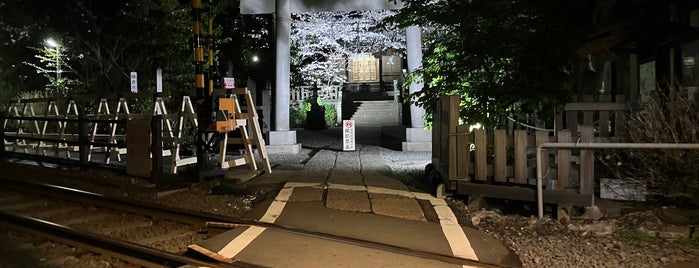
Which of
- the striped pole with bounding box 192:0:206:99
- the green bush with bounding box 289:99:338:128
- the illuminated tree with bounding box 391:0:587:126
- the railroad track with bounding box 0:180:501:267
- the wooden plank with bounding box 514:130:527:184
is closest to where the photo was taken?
the railroad track with bounding box 0:180:501:267

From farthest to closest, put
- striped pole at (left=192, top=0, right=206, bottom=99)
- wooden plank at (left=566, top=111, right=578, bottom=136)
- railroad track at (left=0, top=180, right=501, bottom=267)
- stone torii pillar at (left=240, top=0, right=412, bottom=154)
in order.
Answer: stone torii pillar at (left=240, top=0, right=412, bottom=154) → striped pole at (left=192, top=0, right=206, bottom=99) → wooden plank at (left=566, top=111, right=578, bottom=136) → railroad track at (left=0, top=180, right=501, bottom=267)

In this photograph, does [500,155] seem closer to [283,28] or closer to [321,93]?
[283,28]

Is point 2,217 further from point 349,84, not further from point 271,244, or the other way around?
point 349,84

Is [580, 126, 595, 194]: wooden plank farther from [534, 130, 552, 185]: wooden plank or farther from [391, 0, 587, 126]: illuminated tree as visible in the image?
[391, 0, 587, 126]: illuminated tree

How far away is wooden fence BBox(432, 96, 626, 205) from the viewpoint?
7.52 metres

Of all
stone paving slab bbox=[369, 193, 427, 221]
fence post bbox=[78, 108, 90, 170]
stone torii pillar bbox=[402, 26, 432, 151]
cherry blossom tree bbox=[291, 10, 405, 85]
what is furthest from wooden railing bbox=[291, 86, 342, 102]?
stone paving slab bbox=[369, 193, 427, 221]

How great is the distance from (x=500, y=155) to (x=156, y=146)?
5.96 metres

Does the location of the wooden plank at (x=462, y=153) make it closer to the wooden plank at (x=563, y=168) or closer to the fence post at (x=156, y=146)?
the wooden plank at (x=563, y=168)

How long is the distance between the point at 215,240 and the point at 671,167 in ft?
20.0

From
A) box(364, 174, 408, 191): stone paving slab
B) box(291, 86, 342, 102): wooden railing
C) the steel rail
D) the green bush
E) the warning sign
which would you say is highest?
box(291, 86, 342, 102): wooden railing

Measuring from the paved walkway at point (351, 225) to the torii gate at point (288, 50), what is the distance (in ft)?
14.5

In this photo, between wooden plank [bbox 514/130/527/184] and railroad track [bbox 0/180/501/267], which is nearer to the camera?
railroad track [bbox 0/180/501/267]

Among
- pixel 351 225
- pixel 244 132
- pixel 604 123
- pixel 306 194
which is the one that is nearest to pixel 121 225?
pixel 306 194

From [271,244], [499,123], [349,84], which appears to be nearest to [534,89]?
[499,123]
